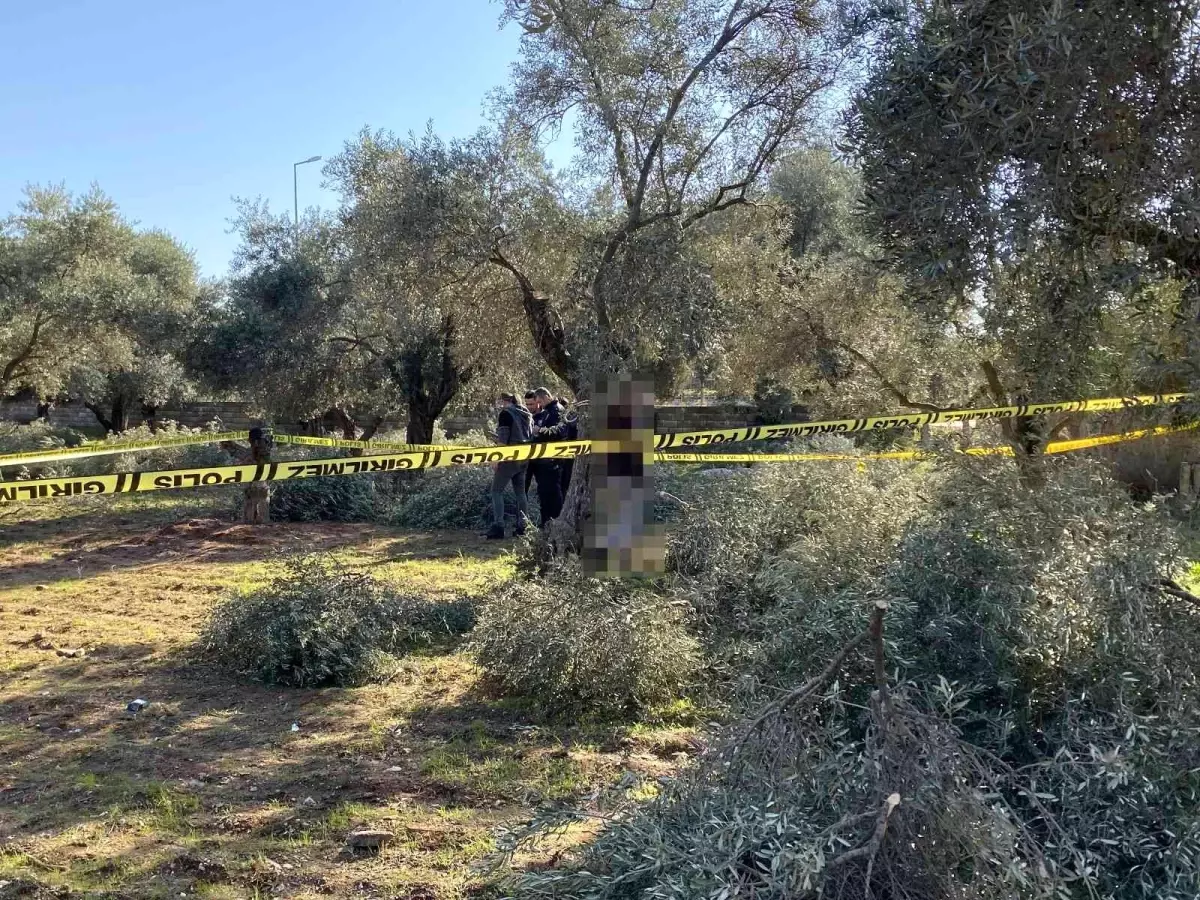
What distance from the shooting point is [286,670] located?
235 inches

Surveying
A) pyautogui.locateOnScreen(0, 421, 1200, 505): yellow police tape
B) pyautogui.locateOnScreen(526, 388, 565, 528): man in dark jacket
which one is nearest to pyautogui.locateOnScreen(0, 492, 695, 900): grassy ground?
pyautogui.locateOnScreen(0, 421, 1200, 505): yellow police tape

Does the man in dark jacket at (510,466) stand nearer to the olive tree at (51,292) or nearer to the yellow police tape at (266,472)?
the yellow police tape at (266,472)

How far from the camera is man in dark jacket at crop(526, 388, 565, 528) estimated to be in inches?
394

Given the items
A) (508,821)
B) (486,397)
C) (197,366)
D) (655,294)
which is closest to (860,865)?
(508,821)

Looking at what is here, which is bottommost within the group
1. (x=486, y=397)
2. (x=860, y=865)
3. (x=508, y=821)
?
(x=508, y=821)

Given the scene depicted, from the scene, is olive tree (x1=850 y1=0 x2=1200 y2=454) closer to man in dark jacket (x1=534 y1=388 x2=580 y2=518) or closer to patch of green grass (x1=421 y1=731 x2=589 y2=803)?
patch of green grass (x1=421 y1=731 x2=589 y2=803)

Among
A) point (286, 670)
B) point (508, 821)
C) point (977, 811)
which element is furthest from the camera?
point (286, 670)

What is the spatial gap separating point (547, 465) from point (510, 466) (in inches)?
29.2

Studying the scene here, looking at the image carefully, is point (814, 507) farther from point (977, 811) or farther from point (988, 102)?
point (977, 811)

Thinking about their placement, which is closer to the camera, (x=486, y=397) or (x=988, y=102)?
(x=988, y=102)

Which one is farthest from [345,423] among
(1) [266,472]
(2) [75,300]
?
(1) [266,472]

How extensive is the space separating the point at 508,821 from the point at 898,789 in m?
1.98

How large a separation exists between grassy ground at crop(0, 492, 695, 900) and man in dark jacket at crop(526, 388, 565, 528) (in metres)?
3.79

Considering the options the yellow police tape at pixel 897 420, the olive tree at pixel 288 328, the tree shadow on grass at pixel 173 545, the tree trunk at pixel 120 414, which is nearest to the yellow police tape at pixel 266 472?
the yellow police tape at pixel 897 420
